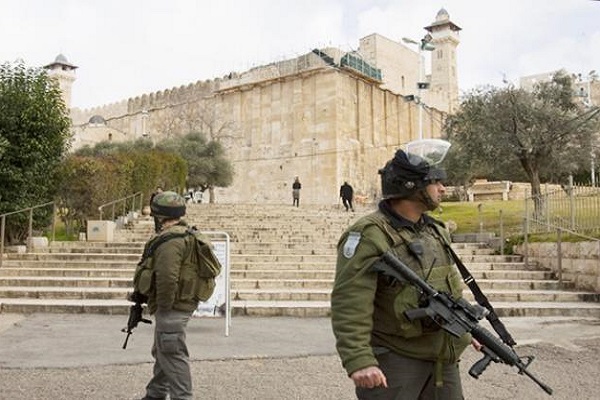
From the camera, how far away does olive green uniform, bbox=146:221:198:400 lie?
3.81 metres

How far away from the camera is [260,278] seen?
1138cm

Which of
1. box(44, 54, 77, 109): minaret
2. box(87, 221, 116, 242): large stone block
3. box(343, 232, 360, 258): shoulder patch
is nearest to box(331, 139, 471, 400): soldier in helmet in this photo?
box(343, 232, 360, 258): shoulder patch

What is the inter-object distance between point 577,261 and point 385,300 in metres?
9.72

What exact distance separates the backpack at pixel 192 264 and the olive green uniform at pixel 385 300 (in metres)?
1.68

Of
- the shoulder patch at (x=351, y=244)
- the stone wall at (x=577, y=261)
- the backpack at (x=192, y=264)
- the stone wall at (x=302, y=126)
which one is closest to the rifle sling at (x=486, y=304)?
the shoulder patch at (x=351, y=244)

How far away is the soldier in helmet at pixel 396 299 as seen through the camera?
2400 millimetres

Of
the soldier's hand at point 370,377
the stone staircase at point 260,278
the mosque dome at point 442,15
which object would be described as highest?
the mosque dome at point 442,15

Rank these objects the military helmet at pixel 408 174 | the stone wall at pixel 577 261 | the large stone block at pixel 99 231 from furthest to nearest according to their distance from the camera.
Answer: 1. the large stone block at pixel 99 231
2. the stone wall at pixel 577 261
3. the military helmet at pixel 408 174

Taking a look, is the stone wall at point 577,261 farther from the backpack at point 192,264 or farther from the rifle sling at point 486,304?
the rifle sling at point 486,304

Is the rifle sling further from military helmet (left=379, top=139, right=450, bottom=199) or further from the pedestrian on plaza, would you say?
the pedestrian on plaza

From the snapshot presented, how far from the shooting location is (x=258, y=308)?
29.0 feet

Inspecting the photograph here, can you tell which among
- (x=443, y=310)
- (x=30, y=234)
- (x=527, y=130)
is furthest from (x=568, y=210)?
(x=30, y=234)

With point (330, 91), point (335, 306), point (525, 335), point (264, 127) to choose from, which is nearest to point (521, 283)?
point (525, 335)

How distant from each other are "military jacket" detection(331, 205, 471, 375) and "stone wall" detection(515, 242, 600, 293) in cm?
892
